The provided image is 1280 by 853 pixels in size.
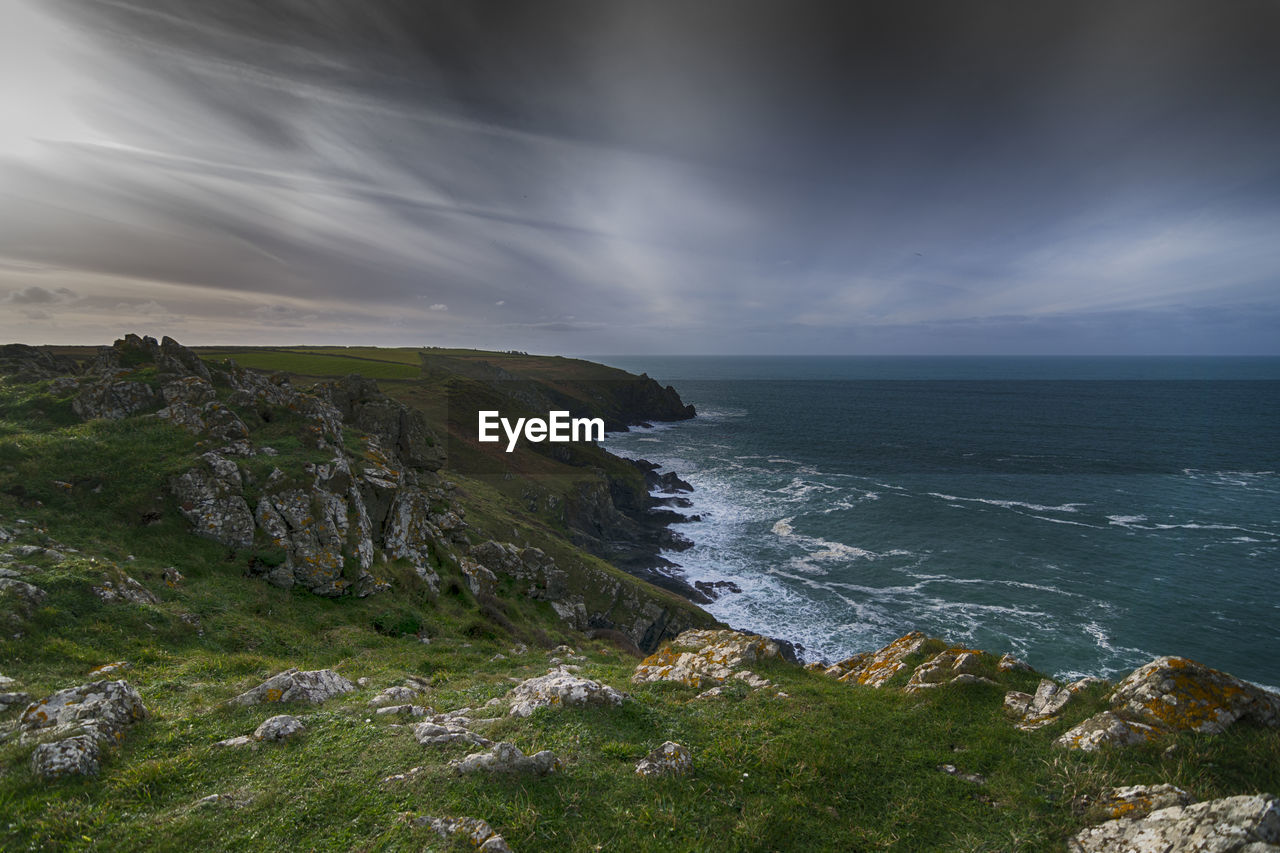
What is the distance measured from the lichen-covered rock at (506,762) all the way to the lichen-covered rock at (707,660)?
5539 millimetres

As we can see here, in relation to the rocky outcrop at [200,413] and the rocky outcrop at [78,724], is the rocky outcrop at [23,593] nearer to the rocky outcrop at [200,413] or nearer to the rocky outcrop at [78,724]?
the rocky outcrop at [78,724]

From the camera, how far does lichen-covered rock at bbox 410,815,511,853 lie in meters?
6.53

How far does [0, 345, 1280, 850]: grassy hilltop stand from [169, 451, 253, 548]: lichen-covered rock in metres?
0.14

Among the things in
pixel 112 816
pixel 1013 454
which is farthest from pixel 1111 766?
pixel 1013 454

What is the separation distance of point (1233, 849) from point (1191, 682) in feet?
16.6

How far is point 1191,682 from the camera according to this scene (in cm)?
955

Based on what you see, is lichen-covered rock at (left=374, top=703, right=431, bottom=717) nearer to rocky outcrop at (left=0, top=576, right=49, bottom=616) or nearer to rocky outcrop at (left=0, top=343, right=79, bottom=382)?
rocky outcrop at (left=0, top=576, right=49, bottom=616)

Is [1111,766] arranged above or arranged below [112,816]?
below

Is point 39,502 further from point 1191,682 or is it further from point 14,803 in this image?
point 1191,682

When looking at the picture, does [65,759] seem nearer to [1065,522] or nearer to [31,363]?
[31,363]

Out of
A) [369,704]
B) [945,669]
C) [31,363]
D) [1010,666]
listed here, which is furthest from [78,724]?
[31,363]

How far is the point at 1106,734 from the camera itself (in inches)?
356

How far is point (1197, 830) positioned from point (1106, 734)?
3.12m

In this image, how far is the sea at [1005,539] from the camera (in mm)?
39125
